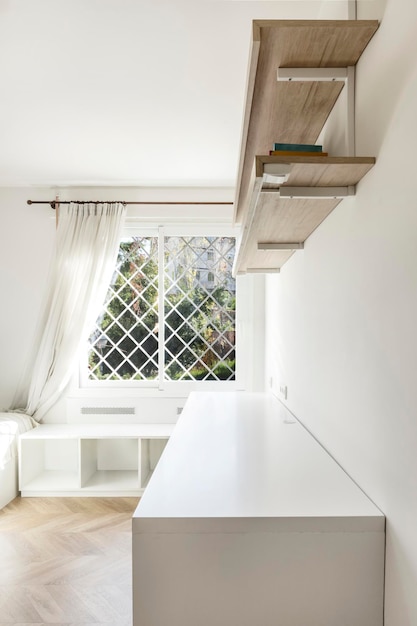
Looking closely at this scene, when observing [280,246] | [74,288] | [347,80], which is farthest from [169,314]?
[347,80]

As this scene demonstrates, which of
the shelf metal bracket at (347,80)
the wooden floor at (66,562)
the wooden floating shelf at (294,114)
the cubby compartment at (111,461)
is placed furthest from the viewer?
the cubby compartment at (111,461)

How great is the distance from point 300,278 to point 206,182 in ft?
6.62

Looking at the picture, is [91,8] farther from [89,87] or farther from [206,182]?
[206,182]

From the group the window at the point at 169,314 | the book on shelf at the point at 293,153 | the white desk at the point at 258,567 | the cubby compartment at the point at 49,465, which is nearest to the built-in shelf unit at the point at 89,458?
the cubby compartment at the point at 49,465

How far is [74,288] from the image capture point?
12.6 feet

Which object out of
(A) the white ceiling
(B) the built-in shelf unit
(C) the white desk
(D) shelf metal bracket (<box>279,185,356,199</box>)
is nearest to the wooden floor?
(B) the built-in shelf unit

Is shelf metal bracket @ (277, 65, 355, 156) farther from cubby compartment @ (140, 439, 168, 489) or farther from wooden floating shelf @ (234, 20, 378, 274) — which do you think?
cubby compartment @ (140, 439, 168, 489)

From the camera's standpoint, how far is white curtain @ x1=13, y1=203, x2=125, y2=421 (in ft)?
12.6

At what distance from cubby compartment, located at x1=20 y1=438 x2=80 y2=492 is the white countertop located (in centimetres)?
207

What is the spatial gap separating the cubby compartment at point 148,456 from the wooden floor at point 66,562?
194 millimetres

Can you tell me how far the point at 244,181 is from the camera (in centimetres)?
178

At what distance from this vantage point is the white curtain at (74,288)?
3846 millimetres

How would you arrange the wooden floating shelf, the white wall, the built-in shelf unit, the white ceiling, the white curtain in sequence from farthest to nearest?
the white curtain → the built-in shelf unit → the white ceiling → the wooden floating shelf → the white wall

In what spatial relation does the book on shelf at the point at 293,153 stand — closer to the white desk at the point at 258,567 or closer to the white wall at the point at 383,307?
the white wall at the point at 383,307
